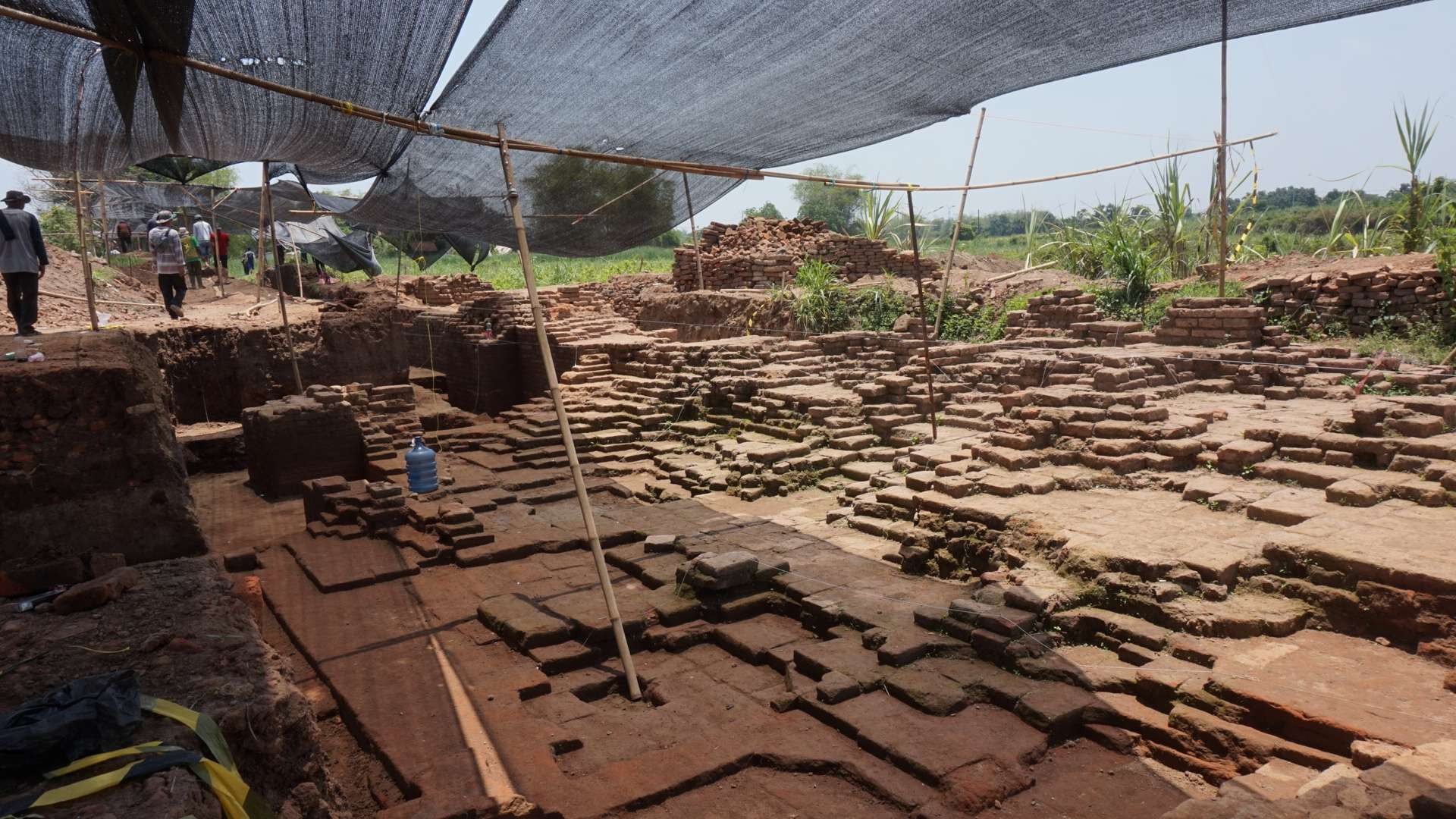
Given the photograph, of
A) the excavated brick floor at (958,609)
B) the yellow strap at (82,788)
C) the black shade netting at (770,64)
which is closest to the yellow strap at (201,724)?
the yellow strap at (82,788)

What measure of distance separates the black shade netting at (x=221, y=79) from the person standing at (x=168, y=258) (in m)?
5.03

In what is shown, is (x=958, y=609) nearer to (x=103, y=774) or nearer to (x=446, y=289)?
(x=103, y=774)

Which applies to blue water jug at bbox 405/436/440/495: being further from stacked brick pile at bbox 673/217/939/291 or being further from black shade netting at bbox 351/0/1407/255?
stacked brick pile at bbox 673/217/939/291

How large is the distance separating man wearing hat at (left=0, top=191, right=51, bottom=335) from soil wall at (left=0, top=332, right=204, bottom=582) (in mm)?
4367

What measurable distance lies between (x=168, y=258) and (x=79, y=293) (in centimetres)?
437

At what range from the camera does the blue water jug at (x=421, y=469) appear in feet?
26.9

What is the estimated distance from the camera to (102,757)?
2291mm

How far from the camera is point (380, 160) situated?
22.0ft

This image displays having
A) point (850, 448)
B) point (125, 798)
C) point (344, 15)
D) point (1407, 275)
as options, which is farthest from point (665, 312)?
point (125, 798)

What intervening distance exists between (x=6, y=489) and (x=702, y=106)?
14.4 feet

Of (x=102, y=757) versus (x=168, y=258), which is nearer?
(x=102, y=757)

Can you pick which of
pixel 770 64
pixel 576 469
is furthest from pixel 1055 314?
pixel 576 469

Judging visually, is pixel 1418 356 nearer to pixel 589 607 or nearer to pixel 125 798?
pixel 589 607

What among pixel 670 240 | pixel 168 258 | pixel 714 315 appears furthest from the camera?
pixel 670 240
